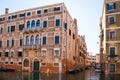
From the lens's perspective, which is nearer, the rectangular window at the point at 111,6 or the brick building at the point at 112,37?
the brick building at the point at 112,37

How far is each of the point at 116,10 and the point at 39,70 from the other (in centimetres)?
1950

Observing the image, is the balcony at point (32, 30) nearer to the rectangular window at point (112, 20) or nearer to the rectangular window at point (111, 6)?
the rectangular window at point (112, 20)

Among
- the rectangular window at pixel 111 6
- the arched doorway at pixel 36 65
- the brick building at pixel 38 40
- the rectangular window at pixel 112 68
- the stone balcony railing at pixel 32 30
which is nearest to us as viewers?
the rectangular window at pixel 112 68

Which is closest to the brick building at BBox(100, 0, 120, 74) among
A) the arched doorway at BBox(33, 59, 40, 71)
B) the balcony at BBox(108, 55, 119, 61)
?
the balcony at BBox(108, 55, 119, 61)

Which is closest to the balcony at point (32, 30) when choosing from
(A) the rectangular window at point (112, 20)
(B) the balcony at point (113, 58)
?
(A) the rectangular window at point (112, 20)

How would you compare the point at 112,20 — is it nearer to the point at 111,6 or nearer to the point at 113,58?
the point at 111,6

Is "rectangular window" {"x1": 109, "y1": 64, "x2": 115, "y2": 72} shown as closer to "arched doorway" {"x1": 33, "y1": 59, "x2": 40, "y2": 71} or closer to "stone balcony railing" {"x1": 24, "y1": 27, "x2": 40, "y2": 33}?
"arched doorway" {"x1": 33, "y1": 59, "x2": 40, "y2": 71}

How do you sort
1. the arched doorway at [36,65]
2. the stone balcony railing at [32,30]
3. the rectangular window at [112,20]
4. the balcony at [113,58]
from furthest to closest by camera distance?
the stone balcony railing at [32,30], the arched doorway at [36,65], the rectangular window at [112,20], the balcony at [113,58]

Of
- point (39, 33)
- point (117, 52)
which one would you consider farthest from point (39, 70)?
point (117, 52)

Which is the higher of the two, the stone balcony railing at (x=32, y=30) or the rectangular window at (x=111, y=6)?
the rectangular window at (x=111, y=6)

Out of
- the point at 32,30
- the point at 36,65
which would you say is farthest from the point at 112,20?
the point at 36,65

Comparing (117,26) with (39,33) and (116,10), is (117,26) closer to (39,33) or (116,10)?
(116,10)

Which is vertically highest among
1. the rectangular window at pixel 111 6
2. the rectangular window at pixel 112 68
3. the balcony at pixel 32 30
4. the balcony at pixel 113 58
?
the rectangular window at pixel 111 6

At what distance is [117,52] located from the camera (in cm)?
2952
